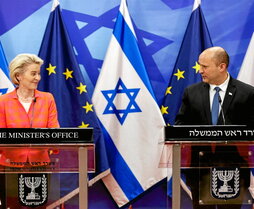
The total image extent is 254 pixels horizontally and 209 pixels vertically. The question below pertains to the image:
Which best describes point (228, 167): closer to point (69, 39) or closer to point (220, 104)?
point (220, 104)

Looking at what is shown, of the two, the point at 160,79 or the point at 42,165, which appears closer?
the point at 42,165

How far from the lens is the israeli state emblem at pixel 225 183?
7.88ft

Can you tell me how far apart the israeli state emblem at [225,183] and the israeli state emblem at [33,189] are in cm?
83

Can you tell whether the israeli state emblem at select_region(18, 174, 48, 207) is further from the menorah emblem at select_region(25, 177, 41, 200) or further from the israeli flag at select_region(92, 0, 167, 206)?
the israeli flag at select_region(92, 0, 167, 206)

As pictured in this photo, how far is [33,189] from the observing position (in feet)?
7.84

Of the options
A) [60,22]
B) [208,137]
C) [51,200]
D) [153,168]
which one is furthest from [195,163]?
[60,22]

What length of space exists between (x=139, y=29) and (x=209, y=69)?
156 centimetres

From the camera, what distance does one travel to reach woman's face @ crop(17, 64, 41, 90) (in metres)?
3.55

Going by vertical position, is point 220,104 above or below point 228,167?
above

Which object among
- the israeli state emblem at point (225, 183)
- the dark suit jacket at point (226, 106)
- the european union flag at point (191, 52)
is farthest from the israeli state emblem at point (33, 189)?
the european union flag at point (191, 52)

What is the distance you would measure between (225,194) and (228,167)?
0.13m

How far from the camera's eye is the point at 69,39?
186 inches

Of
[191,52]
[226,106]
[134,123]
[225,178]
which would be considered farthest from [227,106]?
[134,123]

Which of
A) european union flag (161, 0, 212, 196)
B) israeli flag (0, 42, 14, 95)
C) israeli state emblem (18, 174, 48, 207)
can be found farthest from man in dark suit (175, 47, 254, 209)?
israeli flag (0, 42, 14, 95)
